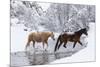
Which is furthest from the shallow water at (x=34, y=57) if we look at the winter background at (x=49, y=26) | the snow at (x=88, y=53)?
the snow at (x=88, y=53)

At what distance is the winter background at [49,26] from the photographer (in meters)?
2.09

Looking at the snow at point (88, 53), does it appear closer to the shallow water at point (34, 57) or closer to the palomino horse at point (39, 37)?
the shallow water at point (34, 57)

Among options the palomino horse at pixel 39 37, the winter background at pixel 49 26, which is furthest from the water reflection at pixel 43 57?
the palomino horse at pixel 39 37

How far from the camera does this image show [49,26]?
2.23 m

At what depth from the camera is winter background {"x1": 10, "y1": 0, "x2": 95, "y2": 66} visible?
2.09 meters

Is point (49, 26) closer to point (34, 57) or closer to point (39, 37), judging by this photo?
point (39, 37)

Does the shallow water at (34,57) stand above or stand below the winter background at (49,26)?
below

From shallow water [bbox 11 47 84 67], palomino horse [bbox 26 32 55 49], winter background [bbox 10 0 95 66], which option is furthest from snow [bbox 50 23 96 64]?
palomino horse [bbox 26 32 55 49]

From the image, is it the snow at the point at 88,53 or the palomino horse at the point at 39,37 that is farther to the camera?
the snow at the point at 88,53

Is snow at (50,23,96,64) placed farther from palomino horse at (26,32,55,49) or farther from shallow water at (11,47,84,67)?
palomino horse at (26,32,55,49)

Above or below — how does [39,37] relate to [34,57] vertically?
above

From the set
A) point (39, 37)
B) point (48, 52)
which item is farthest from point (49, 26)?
point (48, 52)

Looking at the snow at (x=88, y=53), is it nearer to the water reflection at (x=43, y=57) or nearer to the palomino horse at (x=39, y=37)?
the water reflection at (x=43, y=57)
